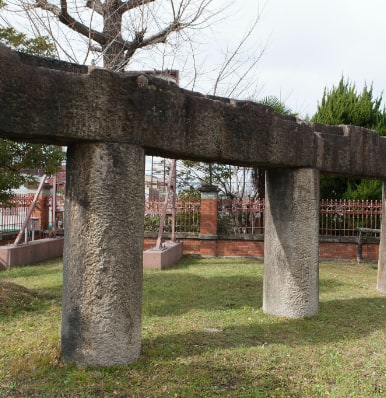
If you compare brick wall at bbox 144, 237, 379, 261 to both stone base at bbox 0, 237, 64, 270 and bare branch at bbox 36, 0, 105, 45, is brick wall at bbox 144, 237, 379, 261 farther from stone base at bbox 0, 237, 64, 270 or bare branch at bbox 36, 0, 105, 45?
bare branch at bbox 36, 0, 105, 45

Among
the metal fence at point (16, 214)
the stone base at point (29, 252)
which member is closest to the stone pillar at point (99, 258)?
the stone base at point (29, 252)

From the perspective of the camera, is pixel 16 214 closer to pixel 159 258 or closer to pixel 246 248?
pixel 159 258

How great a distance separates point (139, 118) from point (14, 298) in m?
3.73

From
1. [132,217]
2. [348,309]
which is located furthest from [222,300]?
[132,217]

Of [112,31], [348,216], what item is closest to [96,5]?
[112,31]

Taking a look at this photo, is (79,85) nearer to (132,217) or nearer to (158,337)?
(132,217)

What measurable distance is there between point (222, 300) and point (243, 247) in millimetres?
5453

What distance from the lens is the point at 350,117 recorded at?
45.1ft

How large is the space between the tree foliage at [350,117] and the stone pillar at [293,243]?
7805 millimetres

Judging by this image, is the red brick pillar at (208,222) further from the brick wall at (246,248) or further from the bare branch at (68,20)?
the bare branch at (68,20)

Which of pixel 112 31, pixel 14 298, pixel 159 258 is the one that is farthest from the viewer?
pixel 112 31

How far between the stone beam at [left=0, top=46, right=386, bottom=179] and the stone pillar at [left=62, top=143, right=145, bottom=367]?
20 centimetres

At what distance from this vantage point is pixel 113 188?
357 centimetres

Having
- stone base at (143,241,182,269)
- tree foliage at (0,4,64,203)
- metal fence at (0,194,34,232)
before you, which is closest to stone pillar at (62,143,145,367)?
tree foliage at (0,4,64,203)
